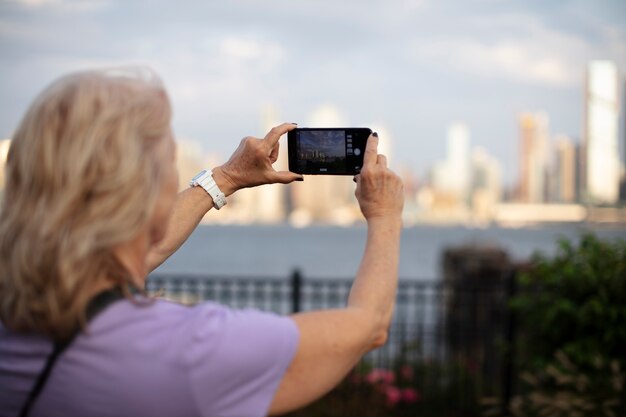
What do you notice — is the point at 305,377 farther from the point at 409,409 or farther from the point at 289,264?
the point at 289,264

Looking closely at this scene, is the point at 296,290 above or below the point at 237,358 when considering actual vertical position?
below

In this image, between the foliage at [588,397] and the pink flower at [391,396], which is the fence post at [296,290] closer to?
the pink flower at [391,396]

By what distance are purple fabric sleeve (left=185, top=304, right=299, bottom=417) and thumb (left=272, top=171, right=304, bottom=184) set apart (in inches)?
35.0

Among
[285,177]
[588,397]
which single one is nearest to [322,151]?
[285,177]

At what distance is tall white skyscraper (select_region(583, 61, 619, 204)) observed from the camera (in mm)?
28453

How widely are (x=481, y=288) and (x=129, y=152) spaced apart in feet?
27.5

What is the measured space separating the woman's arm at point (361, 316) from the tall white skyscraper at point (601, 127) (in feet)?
67.9

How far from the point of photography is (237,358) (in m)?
1.46

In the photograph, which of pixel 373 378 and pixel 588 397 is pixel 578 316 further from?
pixel 373 378

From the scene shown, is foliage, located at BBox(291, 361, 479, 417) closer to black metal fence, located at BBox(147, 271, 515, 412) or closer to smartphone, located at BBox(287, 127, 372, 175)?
black metal fence, located at BBox(147, 271, 515, 412)

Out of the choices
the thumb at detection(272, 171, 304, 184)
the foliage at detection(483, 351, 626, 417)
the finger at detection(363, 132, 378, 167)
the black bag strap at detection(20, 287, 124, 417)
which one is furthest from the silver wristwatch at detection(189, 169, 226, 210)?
the foliage at detection(483, 351, 626, 417)

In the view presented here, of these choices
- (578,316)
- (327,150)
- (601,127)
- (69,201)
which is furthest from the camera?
(601,127)

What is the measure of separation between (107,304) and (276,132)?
3.51 feet

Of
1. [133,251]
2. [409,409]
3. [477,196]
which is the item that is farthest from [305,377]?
[477,196]
